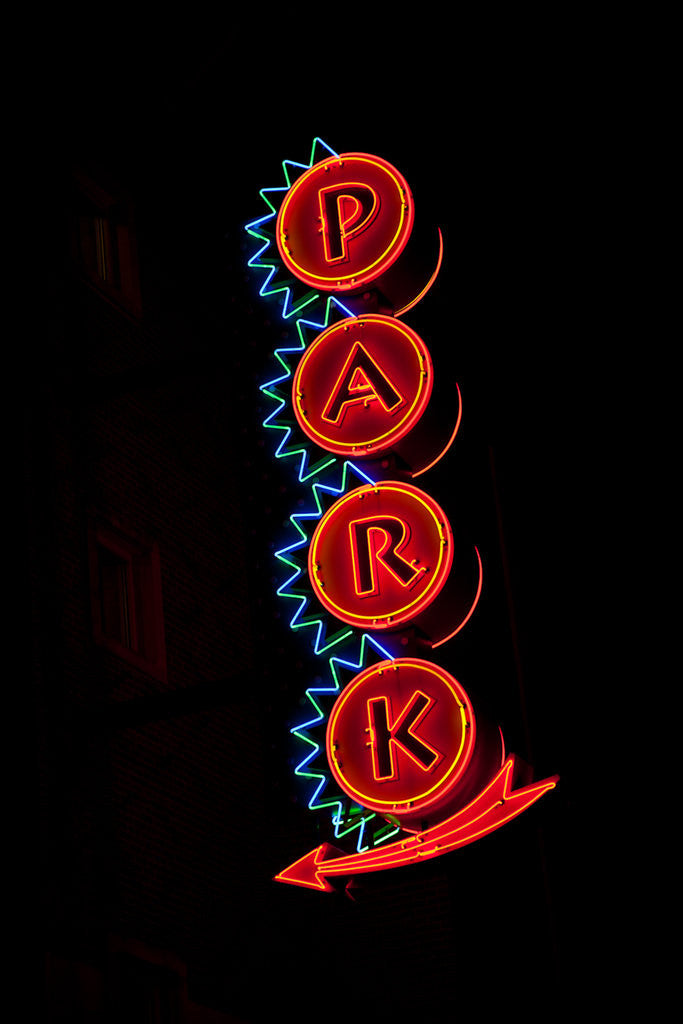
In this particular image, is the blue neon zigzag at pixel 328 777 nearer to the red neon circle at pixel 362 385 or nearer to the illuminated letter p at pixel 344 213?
the red neon circle at pixel 362 385

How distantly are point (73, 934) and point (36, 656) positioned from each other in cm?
229

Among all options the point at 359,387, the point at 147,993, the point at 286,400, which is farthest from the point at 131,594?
the point at 359,387

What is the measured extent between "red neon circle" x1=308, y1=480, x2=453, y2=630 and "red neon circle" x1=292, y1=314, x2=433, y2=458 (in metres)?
0.47

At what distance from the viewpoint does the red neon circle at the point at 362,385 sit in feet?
32.0

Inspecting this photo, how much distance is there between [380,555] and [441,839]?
205 centimetres

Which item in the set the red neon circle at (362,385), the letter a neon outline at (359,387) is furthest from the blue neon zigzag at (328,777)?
the letter a neon outline at (359,387)

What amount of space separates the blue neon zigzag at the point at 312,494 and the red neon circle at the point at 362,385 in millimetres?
183

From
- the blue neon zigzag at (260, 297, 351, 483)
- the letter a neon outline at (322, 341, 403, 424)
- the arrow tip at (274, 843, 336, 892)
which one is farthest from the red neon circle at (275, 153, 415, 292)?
the arrow tip at (274, 843, 336, 892)

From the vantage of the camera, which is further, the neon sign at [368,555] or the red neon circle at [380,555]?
the red neon circle at [380,555]

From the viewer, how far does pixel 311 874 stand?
865 cm

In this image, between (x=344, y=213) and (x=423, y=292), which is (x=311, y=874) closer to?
(x=423, y=292)

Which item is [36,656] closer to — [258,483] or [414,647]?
[258,483]

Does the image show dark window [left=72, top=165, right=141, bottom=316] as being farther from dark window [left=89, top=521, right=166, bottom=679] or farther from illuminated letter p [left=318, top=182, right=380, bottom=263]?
illuminated letter p [left=318, top=182, right=380, bottom=263]

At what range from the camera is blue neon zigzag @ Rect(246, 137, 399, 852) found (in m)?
8.84
